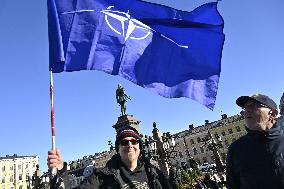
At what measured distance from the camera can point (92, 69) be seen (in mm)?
6184

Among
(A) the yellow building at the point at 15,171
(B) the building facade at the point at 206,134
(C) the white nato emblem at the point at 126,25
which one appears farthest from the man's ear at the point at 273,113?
(A) the yellow building at the point at 15,171

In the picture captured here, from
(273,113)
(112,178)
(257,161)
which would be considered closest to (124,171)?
(112,178)

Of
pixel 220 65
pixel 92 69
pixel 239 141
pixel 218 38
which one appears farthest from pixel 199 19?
pixel 239 141

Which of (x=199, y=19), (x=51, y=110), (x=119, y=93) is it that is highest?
(x=119, y=93)

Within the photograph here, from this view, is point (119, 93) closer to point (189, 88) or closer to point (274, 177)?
point (189, 88)

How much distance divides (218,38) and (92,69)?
2.92 meters

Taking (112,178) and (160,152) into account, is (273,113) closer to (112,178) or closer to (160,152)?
(112,178)

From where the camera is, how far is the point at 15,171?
94125mm

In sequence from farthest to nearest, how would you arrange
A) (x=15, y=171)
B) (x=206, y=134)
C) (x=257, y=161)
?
(x=15, y=171), (x=206, y=134), (x=257, y=161)

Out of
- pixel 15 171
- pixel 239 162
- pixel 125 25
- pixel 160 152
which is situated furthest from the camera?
pixel 15 171

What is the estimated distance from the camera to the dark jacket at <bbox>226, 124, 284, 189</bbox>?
154 inches

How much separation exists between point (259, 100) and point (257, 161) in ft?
2.57

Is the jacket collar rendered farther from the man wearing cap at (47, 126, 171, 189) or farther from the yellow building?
the yellow building

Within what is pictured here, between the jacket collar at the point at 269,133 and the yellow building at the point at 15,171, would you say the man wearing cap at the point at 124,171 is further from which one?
the yellow building at the point at 15,171
